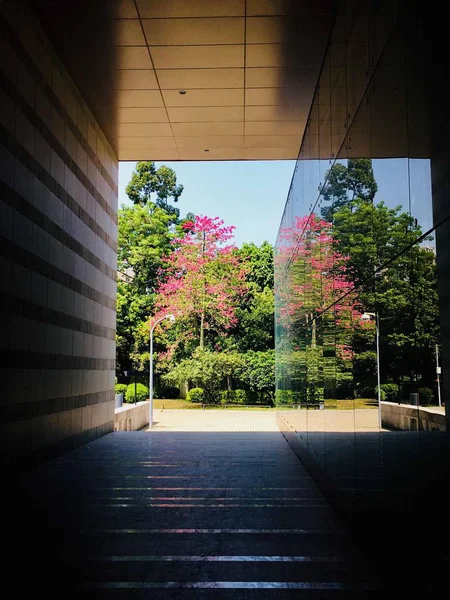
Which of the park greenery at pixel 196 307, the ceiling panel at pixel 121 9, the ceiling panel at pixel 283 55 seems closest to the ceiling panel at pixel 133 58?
the ceiling panel at pixel 121 9

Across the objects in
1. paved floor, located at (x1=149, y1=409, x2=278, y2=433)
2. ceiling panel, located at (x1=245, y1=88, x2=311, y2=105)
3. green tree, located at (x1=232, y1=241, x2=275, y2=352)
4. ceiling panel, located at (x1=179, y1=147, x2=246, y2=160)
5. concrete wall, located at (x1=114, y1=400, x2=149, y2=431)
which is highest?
ceiling panel, located at (x1=179, y1=147, x2=246, y2=160)

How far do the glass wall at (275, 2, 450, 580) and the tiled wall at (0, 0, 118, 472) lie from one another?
12.0ft

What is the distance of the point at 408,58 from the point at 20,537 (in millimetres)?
4253

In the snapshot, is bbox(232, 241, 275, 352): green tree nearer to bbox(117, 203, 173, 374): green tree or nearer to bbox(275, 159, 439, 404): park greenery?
bbox(117, 203, 173, 374): green tree

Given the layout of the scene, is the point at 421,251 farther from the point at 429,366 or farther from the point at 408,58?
the point at 408,58

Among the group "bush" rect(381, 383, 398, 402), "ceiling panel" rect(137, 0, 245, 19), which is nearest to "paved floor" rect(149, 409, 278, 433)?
"ceiling panel" rect(137, 0, 245, 19)

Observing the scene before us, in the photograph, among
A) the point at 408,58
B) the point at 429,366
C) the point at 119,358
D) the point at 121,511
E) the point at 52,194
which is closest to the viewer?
the point at 429,366

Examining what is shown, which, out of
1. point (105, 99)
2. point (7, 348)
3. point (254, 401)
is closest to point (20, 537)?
point (7, 348)

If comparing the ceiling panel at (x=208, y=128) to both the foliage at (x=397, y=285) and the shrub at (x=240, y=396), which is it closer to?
the foliage at (x=397, y=285)

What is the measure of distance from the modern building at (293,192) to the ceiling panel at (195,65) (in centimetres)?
4

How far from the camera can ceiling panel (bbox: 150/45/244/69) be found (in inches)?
334

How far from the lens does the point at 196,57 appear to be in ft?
28.6

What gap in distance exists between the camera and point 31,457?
25.7 ft

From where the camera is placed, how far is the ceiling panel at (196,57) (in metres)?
8.48
